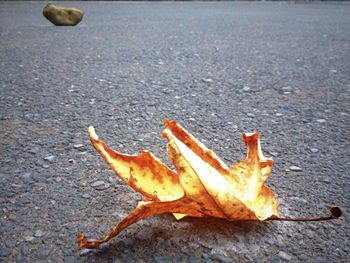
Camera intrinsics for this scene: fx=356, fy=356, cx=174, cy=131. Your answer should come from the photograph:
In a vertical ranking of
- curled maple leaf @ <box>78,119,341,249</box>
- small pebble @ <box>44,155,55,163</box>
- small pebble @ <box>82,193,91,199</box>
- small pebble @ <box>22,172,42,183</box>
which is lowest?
small pebble @ <box>82,193,91,199</box>

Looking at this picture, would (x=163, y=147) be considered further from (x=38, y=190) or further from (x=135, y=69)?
(x=135, y=69)

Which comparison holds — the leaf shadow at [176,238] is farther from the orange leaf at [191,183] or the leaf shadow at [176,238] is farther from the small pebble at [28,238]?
the small pebble at [28,238]

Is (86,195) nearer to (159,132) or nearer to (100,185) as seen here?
(100,185)

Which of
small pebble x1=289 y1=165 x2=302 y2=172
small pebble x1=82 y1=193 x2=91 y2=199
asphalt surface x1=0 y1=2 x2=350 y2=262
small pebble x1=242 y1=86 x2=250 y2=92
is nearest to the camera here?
asphalt surface x1=0 y1=2 x2=350 y2=262

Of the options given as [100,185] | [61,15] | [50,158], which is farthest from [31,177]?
[61,15]

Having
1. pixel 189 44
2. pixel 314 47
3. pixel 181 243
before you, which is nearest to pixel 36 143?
pixel 181 243

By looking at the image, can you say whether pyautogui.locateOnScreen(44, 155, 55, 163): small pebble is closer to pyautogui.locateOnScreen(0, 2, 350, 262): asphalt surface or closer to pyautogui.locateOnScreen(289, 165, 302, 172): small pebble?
pyautogui.locateOnScreen(0, 2, 350, 262): asphalt surface

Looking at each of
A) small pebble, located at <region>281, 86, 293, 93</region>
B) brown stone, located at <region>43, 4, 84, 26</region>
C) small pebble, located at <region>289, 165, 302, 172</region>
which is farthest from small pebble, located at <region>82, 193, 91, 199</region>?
brown stone, located at <region>43, 4, 84, 26</region>
